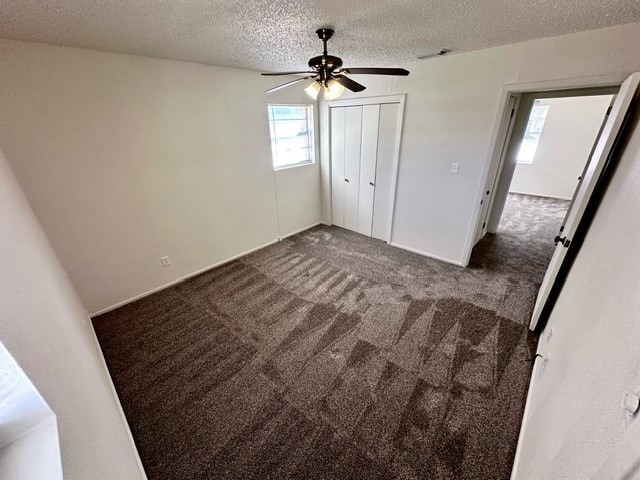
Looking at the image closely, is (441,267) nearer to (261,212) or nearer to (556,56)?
(556,56)

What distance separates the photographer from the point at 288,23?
1.76m

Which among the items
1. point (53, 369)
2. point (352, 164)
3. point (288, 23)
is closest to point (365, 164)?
point (352, 164)

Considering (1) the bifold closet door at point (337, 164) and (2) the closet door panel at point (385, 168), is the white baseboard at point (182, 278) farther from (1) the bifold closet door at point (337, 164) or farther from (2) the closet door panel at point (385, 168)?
(2) the closet door panel at point (385, 168)

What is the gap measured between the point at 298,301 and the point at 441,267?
1.93m

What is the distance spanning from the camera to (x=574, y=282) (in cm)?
170

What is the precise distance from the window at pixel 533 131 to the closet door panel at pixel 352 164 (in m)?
4.72

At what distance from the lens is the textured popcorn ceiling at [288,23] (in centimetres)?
148

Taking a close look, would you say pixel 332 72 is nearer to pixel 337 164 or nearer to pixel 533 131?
pixel 337 164

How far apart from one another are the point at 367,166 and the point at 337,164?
593 mm

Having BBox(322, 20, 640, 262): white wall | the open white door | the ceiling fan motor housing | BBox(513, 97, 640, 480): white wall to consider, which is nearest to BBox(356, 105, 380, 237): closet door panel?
BBox(322, 20, 640, 262): white wall

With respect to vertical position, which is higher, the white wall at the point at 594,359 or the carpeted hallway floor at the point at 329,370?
the white wall at the point at 594,359

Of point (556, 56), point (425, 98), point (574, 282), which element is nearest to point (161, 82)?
point (425, 98)

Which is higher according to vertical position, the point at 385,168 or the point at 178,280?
the point at 385,168

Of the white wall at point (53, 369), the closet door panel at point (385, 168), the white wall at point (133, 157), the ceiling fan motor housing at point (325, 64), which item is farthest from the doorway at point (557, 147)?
the white wall at point (53, 369)
